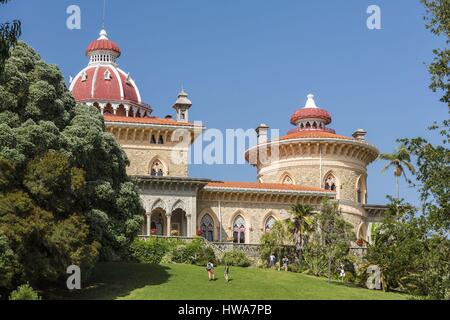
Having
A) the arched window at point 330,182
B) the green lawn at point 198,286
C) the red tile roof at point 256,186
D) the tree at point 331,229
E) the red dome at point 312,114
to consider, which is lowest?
the green lawn at point 198,286

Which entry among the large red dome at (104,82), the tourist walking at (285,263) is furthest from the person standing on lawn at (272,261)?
the large red dome at (104,82)

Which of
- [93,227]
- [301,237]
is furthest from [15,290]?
[301,237]

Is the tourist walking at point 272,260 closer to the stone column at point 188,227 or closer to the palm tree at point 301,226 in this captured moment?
the palm tree at point 301,226

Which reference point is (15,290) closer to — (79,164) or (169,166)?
(79,164)

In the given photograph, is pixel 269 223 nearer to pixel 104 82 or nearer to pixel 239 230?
pixel 239 230

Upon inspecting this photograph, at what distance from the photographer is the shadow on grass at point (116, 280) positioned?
38719 mm

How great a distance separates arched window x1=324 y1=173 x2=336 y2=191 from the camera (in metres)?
67.8

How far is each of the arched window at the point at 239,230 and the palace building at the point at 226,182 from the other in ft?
0.24

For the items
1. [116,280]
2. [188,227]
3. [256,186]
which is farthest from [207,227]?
[116,280]

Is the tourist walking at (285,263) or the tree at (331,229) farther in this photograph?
the tree at (331,229)

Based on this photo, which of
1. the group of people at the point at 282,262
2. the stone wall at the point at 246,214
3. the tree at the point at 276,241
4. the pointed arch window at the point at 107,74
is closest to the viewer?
the group of people at the point at 282,262

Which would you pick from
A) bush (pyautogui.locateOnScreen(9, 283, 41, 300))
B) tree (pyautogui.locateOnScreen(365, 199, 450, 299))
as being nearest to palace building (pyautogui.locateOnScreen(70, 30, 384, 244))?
tree (pyautogui.locateOnScreen(365, 199, 450, 299))

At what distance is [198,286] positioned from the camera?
41.1 m
